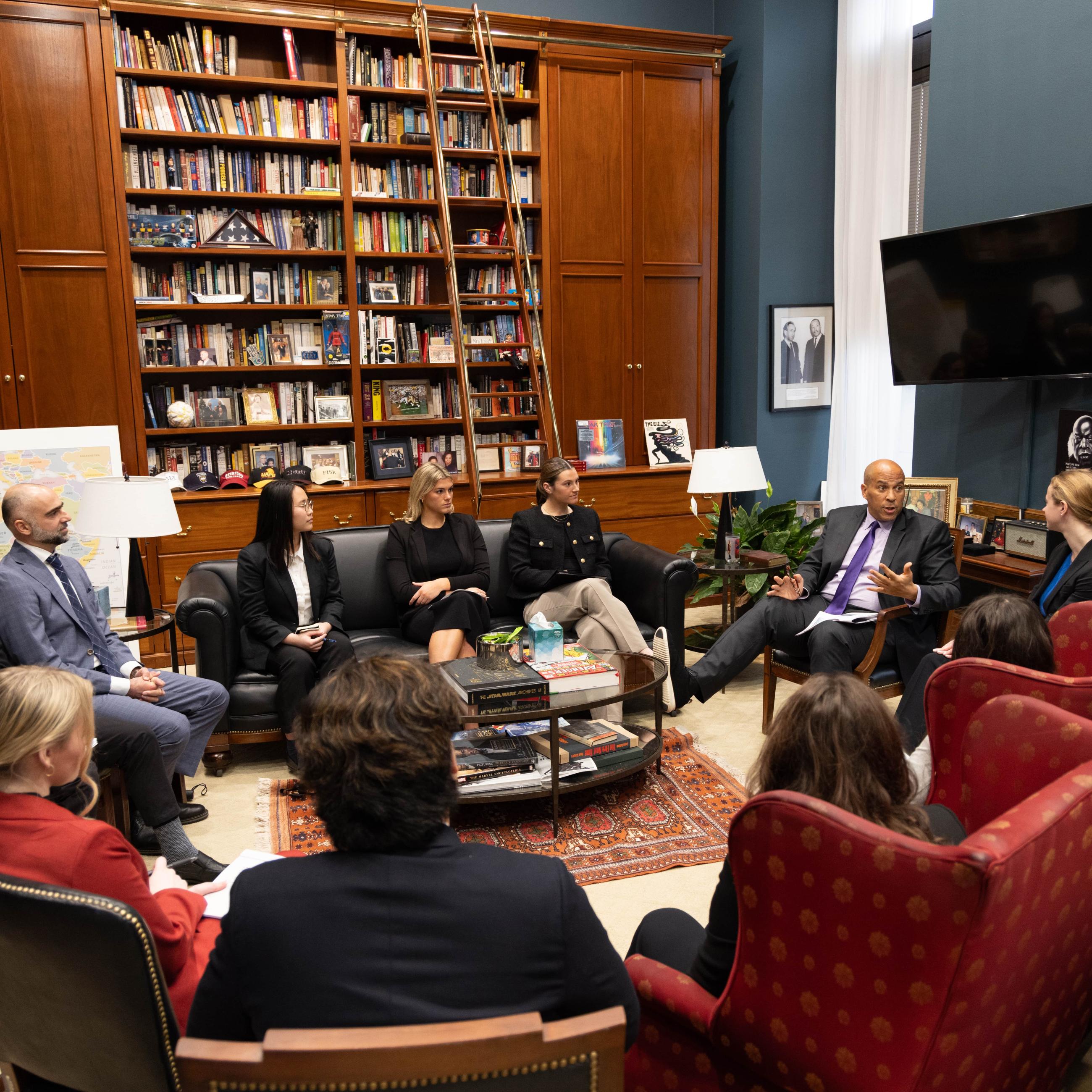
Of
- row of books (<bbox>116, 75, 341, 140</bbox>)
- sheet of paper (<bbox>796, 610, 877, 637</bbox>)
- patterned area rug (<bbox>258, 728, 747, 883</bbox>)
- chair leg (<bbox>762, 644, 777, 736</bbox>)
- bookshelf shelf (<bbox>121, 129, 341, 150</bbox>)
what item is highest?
row of books (<bbox>116, 75, 341, 140</bbox>)

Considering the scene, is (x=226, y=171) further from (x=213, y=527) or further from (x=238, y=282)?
(x=213, y=527)

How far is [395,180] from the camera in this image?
5527mm

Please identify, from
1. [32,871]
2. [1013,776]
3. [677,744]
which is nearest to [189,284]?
[677,744]

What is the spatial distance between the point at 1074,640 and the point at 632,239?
13.8 feet

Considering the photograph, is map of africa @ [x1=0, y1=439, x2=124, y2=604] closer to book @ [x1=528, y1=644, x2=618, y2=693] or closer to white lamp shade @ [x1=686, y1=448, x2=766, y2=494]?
book @ [x1=528, y1=644, x2=618, y2=693]

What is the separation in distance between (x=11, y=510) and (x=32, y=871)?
5.76 ft

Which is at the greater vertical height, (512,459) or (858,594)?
(512,459)

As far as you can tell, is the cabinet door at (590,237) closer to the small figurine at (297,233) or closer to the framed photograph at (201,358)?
the small figurine at (297,233)

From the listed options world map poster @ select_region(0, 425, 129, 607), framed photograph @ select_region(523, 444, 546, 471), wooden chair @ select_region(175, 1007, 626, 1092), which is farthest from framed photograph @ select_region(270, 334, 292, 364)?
wooden chair @ select_region(175, 1007, 626, 1092)

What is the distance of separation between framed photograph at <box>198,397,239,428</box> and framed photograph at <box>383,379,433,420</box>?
880 mm

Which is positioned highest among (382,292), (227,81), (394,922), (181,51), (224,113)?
(181,51)

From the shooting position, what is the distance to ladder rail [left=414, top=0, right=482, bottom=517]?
17.3 ft

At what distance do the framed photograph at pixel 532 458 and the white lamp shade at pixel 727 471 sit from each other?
1.47 metres

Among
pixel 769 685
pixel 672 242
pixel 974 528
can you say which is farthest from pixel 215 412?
pixel 974 528
